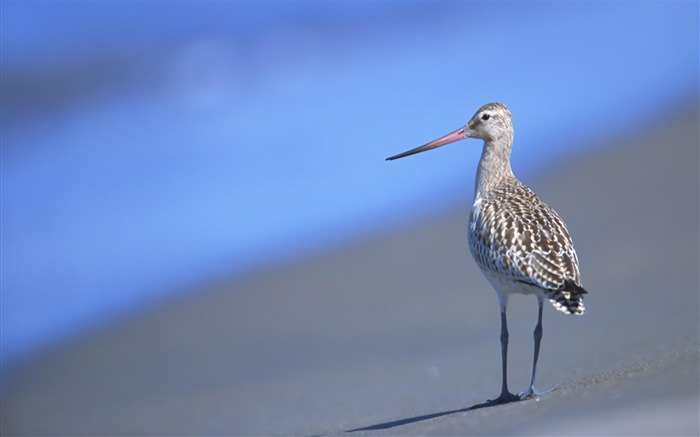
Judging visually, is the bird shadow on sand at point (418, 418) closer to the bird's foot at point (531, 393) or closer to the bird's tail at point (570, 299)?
the bird's foot at point (531, 393)

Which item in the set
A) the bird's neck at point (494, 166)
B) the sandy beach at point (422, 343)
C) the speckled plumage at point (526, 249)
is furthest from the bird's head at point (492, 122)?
the sandy beach at point (422, 343)

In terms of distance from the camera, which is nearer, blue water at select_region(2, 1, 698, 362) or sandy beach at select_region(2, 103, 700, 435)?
sandy beach at select_region(2, 103, 700, 435)

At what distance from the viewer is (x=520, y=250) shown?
6.48 m

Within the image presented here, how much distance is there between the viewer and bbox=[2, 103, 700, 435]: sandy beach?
20.4 feet

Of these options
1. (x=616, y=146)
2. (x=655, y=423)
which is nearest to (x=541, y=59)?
(x=616, y=146)

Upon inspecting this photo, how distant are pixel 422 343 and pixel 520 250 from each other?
2539 mm

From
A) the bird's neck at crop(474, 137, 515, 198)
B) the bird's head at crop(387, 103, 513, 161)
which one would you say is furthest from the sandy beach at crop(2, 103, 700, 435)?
the bird's head at crop(387, 103, 513, 161)

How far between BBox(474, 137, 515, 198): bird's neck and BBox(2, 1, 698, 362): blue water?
3.76m

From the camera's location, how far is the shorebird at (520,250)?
20.5ft

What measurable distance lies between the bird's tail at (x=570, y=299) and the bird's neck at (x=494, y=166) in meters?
1.66

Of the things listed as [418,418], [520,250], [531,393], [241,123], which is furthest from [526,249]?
[241,123]

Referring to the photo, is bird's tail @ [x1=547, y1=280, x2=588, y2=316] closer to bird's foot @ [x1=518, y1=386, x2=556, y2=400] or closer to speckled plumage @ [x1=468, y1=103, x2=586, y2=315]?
speckled plumage @ [x1=468, y1=103, x2=586, y2=315]

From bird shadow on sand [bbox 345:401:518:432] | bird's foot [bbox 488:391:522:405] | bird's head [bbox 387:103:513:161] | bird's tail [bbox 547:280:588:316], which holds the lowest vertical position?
bird shadow on sand [bbox 345:401:518:432]

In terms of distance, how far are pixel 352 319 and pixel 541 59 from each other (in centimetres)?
743
